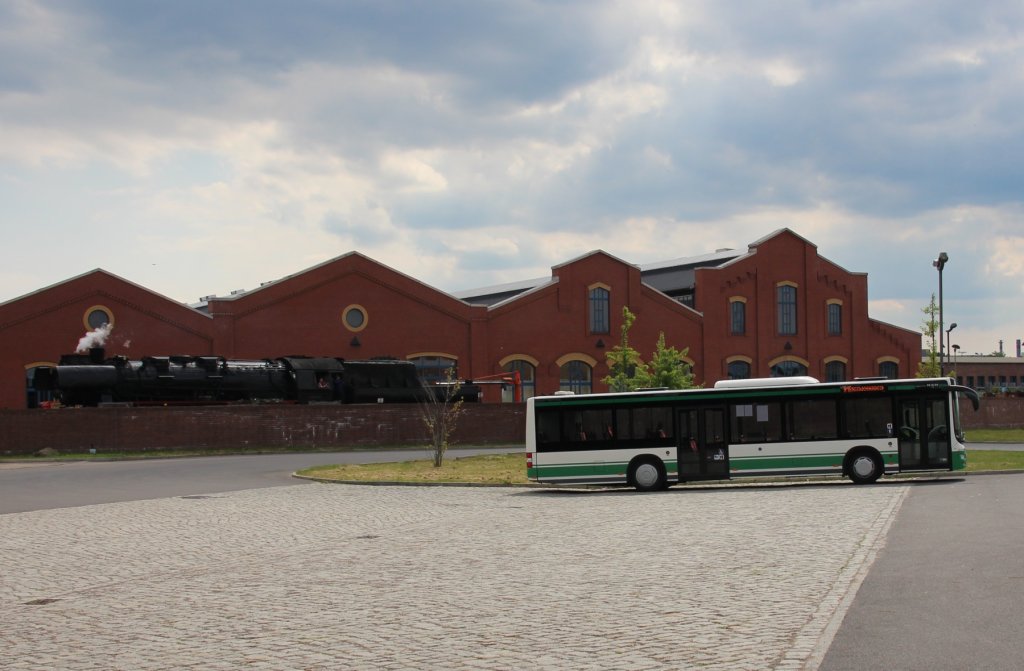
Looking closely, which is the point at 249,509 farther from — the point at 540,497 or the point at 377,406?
the point at 377,406

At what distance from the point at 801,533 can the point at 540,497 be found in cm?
959

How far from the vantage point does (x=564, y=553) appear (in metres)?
14.3

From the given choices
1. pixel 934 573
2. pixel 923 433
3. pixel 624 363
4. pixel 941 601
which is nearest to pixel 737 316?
pixel 624 363

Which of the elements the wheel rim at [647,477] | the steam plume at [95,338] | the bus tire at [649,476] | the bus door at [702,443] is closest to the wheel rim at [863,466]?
the bus door at [702,443]

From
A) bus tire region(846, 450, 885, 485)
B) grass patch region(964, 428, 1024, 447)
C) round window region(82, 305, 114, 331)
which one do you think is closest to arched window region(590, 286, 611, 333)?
grass patch region(964, 428, 1024, 447)

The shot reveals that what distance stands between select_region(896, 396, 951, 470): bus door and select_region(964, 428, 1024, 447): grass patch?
2181 centimetres

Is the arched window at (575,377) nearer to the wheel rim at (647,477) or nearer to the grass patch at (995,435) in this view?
the grass patch at (995,435)

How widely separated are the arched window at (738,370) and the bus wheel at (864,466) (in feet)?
139

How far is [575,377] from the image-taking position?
6431 cm

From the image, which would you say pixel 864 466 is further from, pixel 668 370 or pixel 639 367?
pixel 639 367

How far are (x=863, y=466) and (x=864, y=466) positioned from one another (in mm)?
23

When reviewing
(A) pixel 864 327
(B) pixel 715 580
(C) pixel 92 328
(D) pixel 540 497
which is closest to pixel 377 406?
(C) pixel 92 328

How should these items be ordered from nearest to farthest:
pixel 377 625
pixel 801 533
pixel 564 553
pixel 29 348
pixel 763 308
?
pixel 377 625
pixel 564 553
pixel 801 533
pixel 29 348
pixel 763 308

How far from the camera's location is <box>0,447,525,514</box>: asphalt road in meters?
25.5
